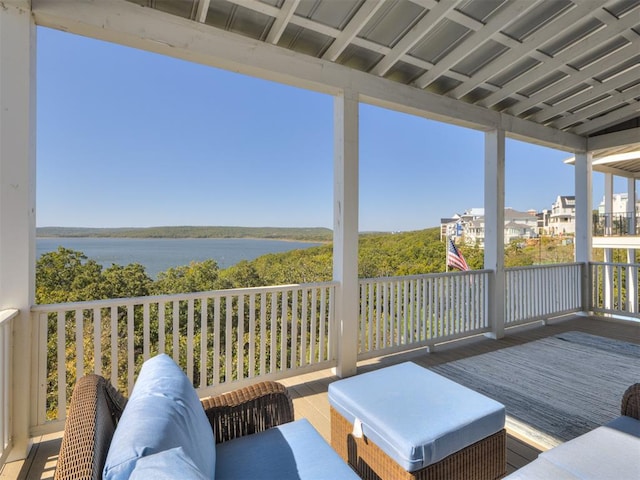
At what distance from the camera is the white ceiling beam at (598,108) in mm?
4332

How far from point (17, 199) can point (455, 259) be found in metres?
6.05

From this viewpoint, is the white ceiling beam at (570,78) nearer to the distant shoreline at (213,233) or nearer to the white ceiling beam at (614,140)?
the white ceiling beam at (614,140)

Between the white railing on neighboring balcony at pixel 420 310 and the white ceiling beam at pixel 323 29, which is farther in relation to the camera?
the white railing on neighboring balcony at pixel 420 310

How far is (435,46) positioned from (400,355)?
325cm

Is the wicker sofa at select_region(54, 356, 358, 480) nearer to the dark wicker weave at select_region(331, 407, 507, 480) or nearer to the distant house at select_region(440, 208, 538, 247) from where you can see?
the dark wicker weave at select_region(331, 407, 507, 480)

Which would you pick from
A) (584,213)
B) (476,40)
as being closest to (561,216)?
(584,213)

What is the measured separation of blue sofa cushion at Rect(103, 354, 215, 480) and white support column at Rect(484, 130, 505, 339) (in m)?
4.20

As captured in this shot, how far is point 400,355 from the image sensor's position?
12.5 ft

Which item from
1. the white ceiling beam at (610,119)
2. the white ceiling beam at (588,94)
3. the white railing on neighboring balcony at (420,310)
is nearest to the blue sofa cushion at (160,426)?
the white railing on neighboring balcony at (420,310)

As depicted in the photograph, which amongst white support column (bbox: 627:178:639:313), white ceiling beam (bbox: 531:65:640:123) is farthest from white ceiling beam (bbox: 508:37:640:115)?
white support column (bbox: 627:178:639:313)

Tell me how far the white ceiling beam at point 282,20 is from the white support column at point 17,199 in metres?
1.61

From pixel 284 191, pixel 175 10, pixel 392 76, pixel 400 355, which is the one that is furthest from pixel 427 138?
pixel 175 10

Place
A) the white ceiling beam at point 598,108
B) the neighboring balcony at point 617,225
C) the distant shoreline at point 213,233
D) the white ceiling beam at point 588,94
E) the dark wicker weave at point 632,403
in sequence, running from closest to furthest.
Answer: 1. the dark wicker weave at point 632,403
2. the white ceiling beam at point 588,94
3. the white ceiling beam at point 598,108
4. the distant shoreline at point 213,233
5. the neighboring balcony at point 617,225

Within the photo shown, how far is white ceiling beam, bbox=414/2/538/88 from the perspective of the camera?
278 cm
